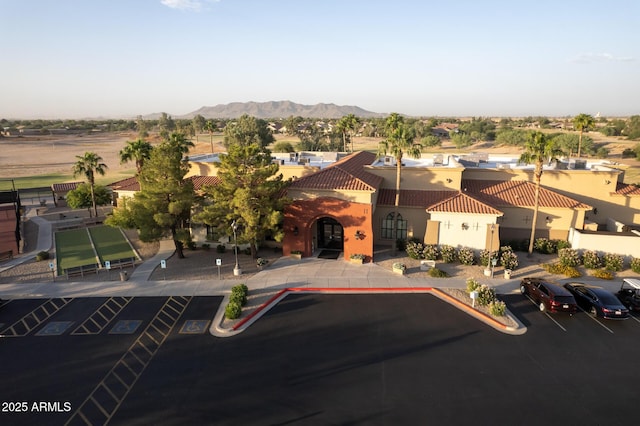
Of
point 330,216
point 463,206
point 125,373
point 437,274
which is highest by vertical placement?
point 463,206

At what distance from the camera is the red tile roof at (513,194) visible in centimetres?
3123

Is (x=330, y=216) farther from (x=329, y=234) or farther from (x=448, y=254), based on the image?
(x=448, y=254)

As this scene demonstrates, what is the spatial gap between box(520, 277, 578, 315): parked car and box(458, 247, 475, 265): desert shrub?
5.05 m

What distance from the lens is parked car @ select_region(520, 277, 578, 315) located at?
69.5ft

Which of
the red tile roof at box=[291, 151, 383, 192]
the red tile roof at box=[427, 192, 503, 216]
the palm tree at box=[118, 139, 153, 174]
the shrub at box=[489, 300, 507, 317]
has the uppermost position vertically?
the palm tree at box=[118, 139, 153, 174]

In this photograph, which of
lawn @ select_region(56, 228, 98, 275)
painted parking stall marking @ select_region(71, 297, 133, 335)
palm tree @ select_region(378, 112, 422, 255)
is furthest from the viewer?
lawn @ select_region(56, 228, 98, 275)

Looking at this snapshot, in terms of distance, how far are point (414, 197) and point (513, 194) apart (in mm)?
8696

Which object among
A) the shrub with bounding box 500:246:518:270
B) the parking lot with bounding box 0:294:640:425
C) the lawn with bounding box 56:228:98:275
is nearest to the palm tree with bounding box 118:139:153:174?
the lawn with bounding box 56:228:98:275

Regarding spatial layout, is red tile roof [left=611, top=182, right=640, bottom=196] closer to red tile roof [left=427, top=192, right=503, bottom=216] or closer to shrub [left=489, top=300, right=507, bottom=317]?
red tile roof [left=427, top=192, right=503, bottom=216]

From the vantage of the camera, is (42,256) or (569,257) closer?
(569,257)

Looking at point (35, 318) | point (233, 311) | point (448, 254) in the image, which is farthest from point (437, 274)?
point (35, 318)

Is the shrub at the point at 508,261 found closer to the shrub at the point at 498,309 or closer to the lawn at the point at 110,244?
the shrub at the point at 498,309

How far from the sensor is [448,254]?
1123 inches

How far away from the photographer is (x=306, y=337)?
1934 centimetres
